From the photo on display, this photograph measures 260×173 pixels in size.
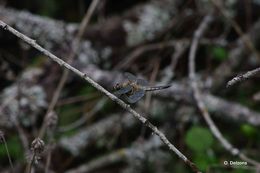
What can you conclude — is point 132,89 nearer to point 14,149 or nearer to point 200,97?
point 200,97

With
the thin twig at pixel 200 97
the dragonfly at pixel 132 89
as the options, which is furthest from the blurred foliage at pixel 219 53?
the dragonfly at pixel 132 89

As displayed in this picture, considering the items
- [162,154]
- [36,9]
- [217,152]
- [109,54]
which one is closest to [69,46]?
[109,54]

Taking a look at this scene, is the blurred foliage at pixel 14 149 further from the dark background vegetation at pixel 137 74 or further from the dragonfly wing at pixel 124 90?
the dragonfly wing at pixel 124 90

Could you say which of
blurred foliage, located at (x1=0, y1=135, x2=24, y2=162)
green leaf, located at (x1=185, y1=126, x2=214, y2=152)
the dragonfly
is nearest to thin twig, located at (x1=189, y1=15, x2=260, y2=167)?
green leaf, located at (x1=185, y1=126, x2=214, y2=152)

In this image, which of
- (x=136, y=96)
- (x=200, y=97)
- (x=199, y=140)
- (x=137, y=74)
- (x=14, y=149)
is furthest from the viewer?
(x=137, y=74)

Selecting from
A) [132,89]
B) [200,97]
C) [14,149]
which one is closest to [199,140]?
[200,97]

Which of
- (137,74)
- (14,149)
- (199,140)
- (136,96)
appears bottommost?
(136,96)

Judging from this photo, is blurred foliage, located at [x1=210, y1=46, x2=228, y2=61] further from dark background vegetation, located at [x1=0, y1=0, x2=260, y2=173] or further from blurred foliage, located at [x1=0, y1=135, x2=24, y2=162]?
blurred foliage, located at [x1=0, y1=135, x2=24, y2=162]

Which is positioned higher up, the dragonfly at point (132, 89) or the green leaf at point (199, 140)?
the green leaf at point (199, 140)

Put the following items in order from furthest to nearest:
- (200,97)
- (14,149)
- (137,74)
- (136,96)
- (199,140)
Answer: (137,74) → (14,149) → (200,97) → (199,140) → (136,96)
